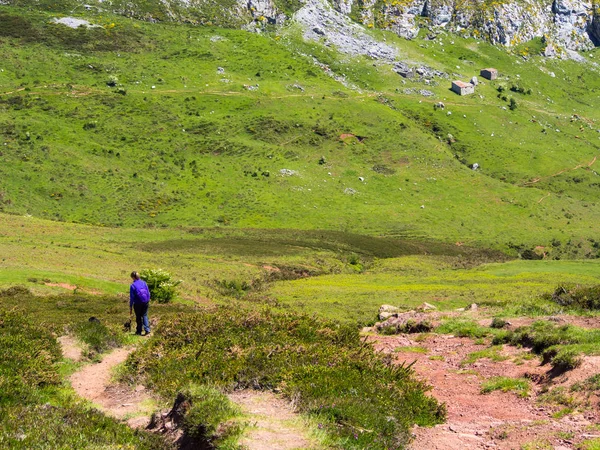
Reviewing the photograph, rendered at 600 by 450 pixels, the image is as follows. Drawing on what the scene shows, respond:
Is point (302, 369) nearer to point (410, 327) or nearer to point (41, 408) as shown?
point (41, 408)

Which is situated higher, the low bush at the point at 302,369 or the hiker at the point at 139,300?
the low bush at the point at 302,369

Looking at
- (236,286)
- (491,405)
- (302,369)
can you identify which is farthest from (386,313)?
(236,286)

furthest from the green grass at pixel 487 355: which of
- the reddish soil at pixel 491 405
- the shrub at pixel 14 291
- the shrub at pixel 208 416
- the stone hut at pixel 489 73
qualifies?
the stone hut at pixel 489 73

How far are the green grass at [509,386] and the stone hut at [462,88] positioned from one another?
163m

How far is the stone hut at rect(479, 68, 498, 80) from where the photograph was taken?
192 m

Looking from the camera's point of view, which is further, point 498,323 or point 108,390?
point 498,323

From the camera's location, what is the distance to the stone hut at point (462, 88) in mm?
174250

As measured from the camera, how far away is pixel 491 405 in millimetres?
18734

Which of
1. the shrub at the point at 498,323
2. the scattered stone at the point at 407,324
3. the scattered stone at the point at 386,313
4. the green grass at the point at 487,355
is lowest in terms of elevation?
the scattered stone at the point at 386,313

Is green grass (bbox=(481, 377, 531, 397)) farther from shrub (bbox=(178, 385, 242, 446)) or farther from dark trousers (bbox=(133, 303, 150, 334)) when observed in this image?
dark trousers (bbox=(133, 303, 150, 334))

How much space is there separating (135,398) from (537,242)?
322 feet

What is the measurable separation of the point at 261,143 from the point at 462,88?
68885 mm

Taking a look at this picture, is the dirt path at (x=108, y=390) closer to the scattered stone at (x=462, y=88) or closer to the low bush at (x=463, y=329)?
the low bush at (x=463, y=329)

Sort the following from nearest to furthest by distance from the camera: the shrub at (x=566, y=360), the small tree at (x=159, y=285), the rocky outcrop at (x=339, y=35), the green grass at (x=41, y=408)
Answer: the green grass at (x=41, y=408)
the shrub at (x=566, y=360)
the small tree at (x=159, y=285)
the rocky outcrop at (x=339, y=35)
